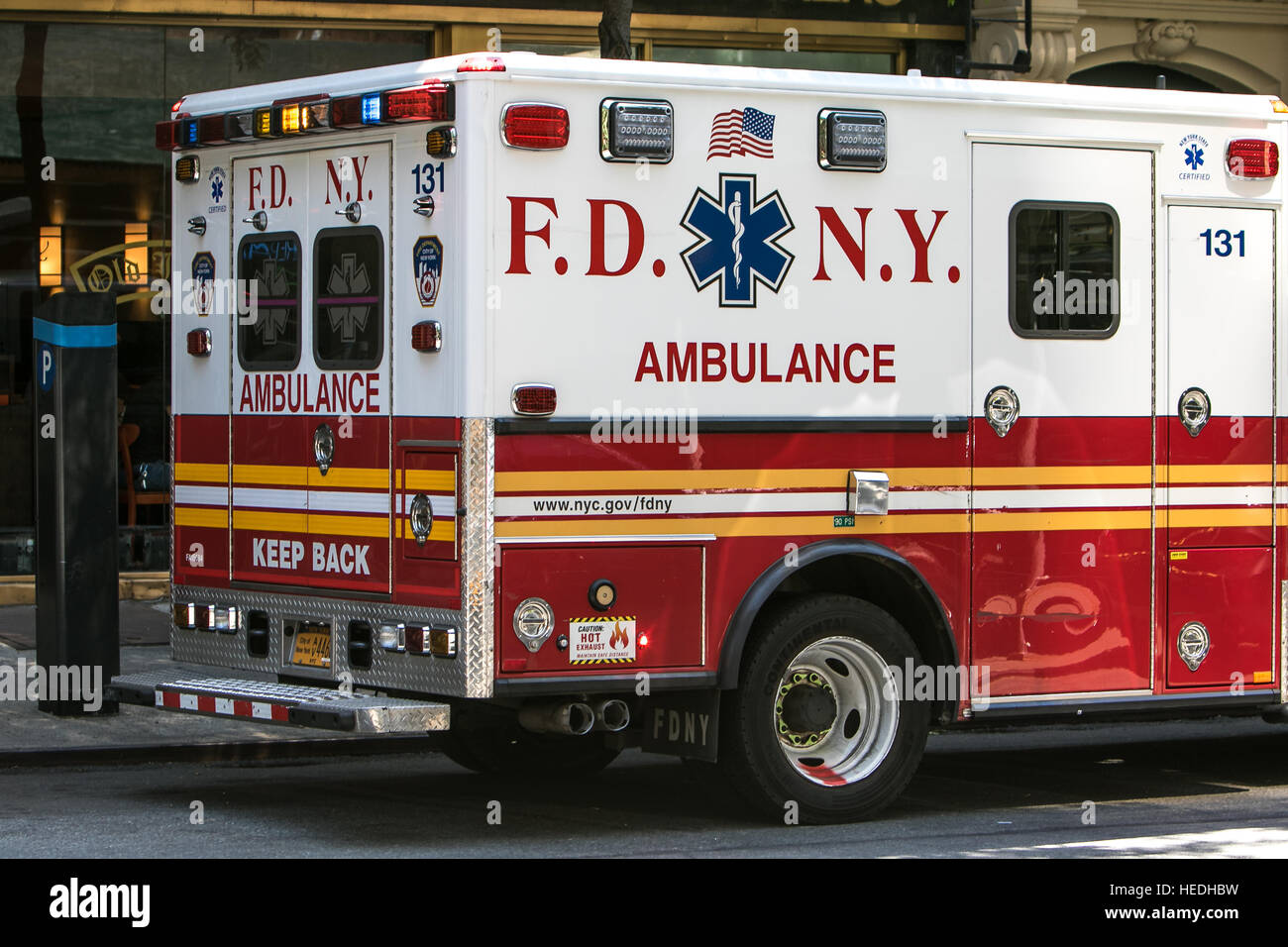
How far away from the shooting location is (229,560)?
29.2 ft

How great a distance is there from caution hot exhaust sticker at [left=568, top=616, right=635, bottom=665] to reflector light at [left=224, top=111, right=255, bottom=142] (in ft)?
8.65

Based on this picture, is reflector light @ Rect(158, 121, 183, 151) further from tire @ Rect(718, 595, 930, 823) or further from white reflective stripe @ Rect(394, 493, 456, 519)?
tire @ Rect(718, 595, 930, 823)

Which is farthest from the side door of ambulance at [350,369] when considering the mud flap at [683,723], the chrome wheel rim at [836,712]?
the chrome wheel rim at [836,712]

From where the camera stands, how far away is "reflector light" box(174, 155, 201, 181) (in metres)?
9.10

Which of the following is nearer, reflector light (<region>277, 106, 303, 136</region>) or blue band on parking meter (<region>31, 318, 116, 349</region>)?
reflector light (<region>277, 106, 303, 136</region>)

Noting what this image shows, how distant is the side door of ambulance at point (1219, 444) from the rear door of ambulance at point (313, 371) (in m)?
3.53

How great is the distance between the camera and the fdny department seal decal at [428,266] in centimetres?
794

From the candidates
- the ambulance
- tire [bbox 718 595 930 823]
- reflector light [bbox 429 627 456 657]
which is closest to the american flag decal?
the ambulance

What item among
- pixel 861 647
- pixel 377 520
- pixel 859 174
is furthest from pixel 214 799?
pixel 859 174

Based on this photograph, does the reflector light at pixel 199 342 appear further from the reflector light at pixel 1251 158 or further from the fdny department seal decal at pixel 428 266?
the reflector light at pixel 1251 158

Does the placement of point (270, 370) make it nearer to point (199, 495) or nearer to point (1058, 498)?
point (199, 495)

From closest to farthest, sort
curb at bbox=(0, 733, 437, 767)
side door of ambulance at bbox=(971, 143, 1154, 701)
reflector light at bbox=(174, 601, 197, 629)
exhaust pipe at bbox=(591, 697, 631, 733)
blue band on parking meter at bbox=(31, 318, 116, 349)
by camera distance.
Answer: exhaust pipe at bbox=(591, 697, 631, 733) < side door of ambulance at bbox=(971, 143, 1154, 701) < reflector light at bbox=(174, 601, 197, 629) < curb at bbox=(0, 733, 437, 767) < blue band on parking meter at bbox=(31, 318, 116, 349)

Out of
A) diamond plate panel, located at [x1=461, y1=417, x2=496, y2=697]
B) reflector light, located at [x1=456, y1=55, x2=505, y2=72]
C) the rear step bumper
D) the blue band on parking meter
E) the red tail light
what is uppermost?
reflector light, located at [x1=456, y1=55, x2=505, y2=72]

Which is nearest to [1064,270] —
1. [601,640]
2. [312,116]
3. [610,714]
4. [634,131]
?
[634,131]
